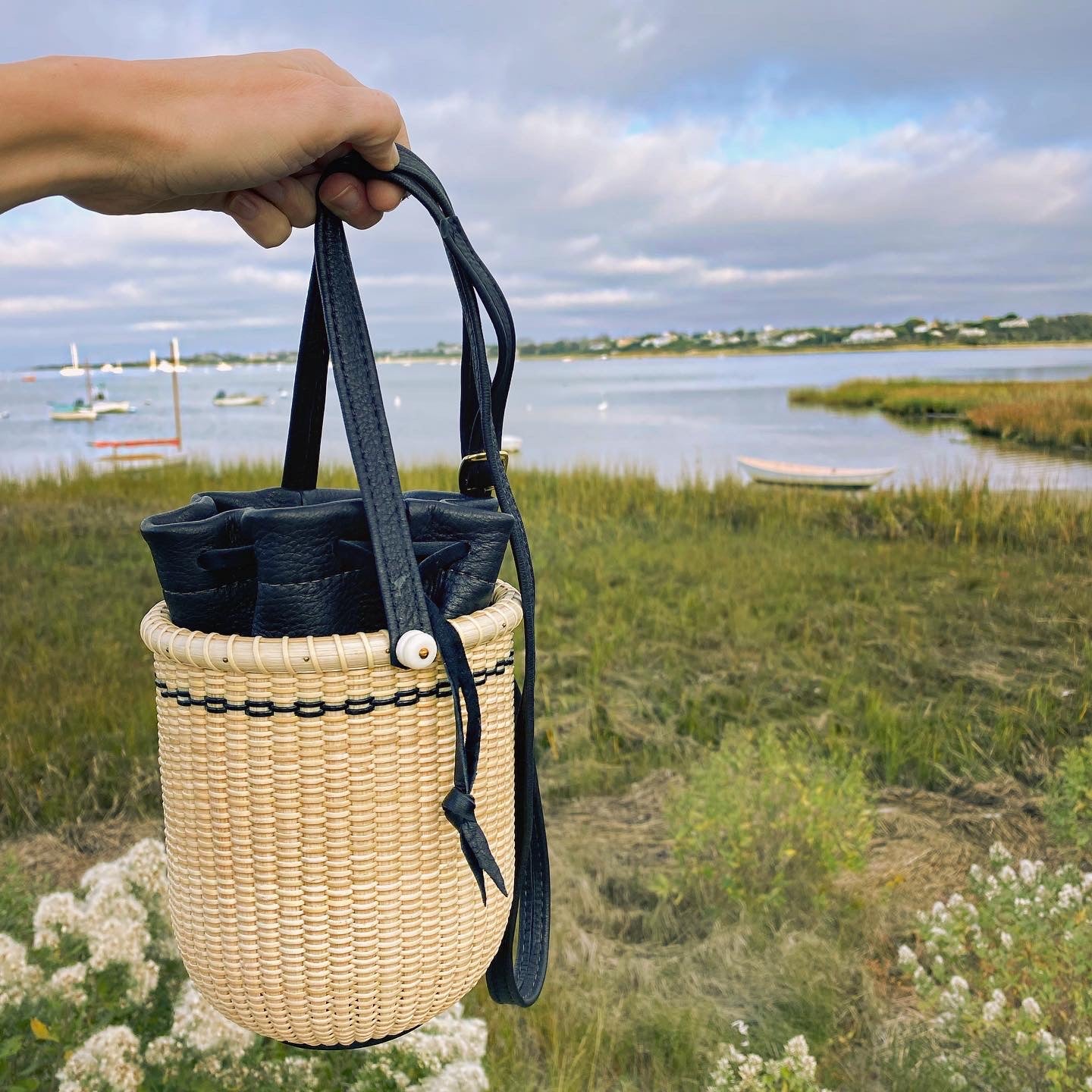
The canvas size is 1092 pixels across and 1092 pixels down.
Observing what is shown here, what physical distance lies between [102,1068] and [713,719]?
2505 mm

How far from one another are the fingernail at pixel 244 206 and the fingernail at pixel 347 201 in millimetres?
179

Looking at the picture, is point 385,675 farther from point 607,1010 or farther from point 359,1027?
point 607,1010

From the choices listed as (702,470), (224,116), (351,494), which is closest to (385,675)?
(351,494)

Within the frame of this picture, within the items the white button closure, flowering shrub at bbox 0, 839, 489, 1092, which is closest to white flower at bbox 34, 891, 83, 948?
flowering shrub at bbox 0, 839, 489, 1092

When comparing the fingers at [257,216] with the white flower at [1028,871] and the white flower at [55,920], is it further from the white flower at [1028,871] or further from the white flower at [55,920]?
the white flower at [1028,871]

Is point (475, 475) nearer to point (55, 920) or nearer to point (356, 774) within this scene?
point (356, 774)

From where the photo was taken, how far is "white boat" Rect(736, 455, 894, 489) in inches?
370

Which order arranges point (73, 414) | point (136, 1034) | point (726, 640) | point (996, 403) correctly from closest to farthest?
point (136, 1034) → point (726, 640) → point (996, 403) → point (73, 414)

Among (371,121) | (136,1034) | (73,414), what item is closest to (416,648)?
(371,121)

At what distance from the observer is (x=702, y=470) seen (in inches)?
330

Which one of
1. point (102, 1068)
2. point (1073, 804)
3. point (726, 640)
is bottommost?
point (1073, 804)

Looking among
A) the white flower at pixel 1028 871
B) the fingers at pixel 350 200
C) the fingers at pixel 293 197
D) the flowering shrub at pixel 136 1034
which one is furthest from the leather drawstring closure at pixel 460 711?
the white flower at pixel 1028 871

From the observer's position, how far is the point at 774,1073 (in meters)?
1.75

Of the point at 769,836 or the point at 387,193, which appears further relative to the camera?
the point at 769,836
